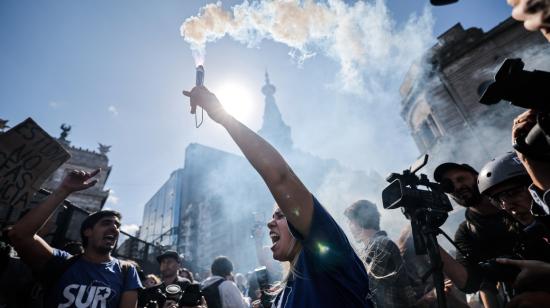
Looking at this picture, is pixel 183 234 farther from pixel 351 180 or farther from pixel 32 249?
pixel 351 180

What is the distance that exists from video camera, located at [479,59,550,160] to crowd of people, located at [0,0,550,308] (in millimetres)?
34

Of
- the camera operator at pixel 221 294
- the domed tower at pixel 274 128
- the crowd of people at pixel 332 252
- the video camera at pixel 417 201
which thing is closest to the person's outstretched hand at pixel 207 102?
the crowd of people at pixel 332 252

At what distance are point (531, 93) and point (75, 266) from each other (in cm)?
412

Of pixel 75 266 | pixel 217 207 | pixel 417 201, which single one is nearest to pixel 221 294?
pixel 75 266

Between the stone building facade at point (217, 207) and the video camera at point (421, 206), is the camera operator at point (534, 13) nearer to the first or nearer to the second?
the video camera at point (421, 206)

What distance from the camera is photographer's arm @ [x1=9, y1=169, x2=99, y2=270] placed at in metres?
2.71

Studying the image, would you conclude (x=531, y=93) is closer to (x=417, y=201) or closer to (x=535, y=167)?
(x=535, y=167)

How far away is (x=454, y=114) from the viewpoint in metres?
16.5

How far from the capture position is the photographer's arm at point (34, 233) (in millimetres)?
2705

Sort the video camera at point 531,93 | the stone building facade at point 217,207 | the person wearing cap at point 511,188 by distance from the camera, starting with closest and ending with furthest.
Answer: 1. the video camera at point 531,93
2. the person wearing cap at point 511,188
3. the stone building facade at point 217,207

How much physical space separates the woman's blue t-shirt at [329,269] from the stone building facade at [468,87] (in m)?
17.1

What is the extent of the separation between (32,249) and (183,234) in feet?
93.0

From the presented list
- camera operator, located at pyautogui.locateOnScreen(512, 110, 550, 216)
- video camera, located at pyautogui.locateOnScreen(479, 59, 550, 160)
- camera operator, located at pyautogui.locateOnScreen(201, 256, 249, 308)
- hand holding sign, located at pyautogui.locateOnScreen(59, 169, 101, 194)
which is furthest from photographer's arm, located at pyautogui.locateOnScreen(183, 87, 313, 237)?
camera operator, located at pyautogui.locateOnScreen(201, 256, 249, 308)

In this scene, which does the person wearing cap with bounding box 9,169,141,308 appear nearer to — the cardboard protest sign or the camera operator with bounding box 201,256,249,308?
the cardboard protest sign
